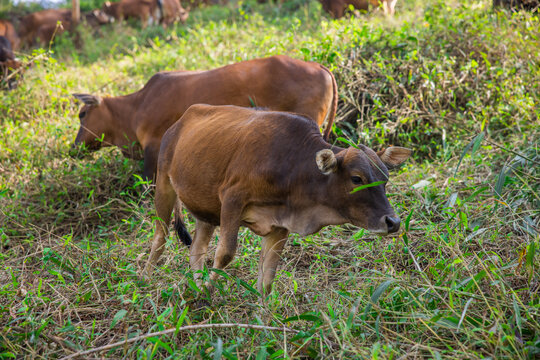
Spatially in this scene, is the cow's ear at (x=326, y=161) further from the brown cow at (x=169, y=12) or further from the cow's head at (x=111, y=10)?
the cow's head at (x=111, y=10)

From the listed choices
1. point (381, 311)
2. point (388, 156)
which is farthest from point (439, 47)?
point (381, 311)

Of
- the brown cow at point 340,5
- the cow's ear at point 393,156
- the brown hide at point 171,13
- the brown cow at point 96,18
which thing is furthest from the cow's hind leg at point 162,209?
the brown cow at point 96,18

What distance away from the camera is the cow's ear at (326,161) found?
330 cm

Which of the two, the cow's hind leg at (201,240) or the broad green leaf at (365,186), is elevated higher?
the broad green leaf at (365,186)

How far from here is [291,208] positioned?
360 centimetres

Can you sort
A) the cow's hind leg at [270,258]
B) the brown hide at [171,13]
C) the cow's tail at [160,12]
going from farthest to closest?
1. the cow's tail at [160,12]
2. the brown hide at [171,13]
3. the cow's hind leg at [270,258]

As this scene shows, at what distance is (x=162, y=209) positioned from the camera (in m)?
4.68

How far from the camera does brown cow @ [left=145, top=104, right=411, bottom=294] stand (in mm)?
3359

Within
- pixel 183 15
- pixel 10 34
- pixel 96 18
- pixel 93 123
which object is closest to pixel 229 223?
pixel 93 123

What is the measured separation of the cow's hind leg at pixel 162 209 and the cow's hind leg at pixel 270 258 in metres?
1.04

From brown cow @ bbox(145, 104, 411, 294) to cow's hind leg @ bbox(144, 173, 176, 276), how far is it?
0.21 metres

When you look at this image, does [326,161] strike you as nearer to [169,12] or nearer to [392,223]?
[392,223]

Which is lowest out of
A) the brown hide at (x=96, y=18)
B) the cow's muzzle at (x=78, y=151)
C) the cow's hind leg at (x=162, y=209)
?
the brown hide at (x=96, y=18)

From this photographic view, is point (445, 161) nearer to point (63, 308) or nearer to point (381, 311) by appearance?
point (381, 311)
